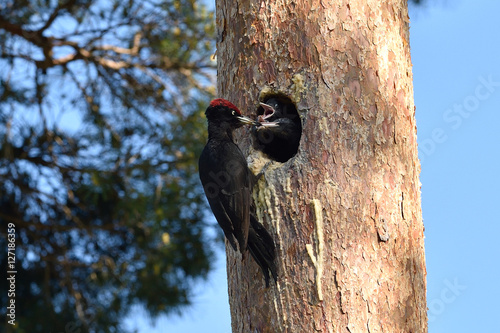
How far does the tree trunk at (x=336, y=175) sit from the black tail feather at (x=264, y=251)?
28 mm

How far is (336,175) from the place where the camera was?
2143 mm

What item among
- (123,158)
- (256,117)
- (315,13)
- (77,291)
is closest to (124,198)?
(123,158)

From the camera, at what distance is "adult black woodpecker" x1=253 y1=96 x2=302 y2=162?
93.5 inches

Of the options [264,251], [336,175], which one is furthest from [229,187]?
[336,175]

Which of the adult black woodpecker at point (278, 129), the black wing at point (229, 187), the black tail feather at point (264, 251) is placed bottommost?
the black tail feather at point (264, 251)

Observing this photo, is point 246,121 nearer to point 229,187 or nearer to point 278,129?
point 278,129

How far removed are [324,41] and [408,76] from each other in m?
0.37

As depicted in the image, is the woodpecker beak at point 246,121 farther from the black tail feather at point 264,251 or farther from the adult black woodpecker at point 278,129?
the black tail feather at point 264,251

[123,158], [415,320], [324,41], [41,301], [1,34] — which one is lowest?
[415,320]

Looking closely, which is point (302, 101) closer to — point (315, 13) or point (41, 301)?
point (315, 13)

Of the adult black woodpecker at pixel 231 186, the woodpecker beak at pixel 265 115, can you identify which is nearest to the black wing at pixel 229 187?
the adult black woodpecker at pixel 231 186

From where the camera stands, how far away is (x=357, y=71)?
226 centimetres

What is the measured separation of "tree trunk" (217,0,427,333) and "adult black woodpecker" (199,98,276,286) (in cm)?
5

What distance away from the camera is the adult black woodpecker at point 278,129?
237 centimetres
